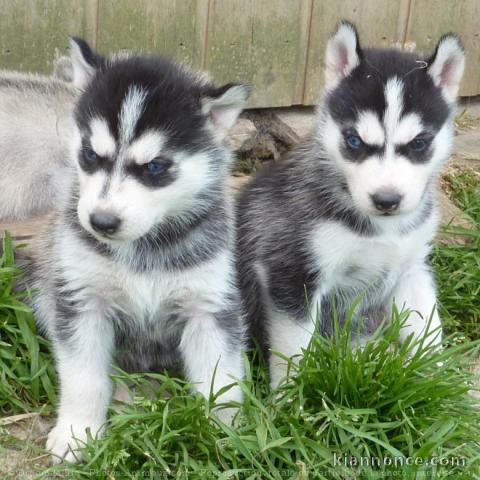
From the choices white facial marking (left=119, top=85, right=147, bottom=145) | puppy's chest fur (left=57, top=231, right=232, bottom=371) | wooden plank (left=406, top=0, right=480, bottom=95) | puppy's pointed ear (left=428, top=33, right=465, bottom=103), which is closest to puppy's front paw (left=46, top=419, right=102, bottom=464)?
puppy's chest fur (left=57, top=231, right=232, bottom=371)

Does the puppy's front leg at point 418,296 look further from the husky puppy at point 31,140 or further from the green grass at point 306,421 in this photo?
the husky puppy at point 31,140

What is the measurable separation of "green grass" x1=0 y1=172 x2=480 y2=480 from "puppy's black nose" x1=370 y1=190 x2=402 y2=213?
58cm

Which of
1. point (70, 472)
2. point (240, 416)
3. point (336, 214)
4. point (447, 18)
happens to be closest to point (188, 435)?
point (240, 416)

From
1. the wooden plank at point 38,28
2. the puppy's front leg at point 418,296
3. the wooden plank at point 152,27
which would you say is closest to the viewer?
the puppy's front leg at point 418,296

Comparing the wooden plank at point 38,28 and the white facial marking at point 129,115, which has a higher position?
the white facial marking at point 129,115

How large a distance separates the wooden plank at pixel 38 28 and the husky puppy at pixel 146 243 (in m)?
2.00

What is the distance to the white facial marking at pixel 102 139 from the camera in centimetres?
375

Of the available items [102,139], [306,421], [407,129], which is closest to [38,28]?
[102,139]

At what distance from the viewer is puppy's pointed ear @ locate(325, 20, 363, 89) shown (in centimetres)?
442

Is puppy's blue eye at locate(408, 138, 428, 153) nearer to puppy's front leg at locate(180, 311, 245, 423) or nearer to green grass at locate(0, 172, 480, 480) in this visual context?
green grass at locate(0, 172, 480, 480)

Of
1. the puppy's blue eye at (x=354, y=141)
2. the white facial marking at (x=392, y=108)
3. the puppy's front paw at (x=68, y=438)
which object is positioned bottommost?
the puppy's front paw at (x=68, y=438)

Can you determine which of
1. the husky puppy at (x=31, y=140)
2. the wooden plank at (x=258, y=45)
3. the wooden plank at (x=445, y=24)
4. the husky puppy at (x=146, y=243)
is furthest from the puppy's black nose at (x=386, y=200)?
the wooden plank at (x=445, y=24)

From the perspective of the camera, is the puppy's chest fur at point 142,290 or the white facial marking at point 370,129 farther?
the white facial marking at point 370,129

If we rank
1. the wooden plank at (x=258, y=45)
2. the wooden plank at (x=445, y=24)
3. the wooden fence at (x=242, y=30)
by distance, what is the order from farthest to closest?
1. the wooden plank at (x=445, y=24)
2. the wooden plank at (x=258, y=45)
3. the wooden fence at (x=242, y=30)
